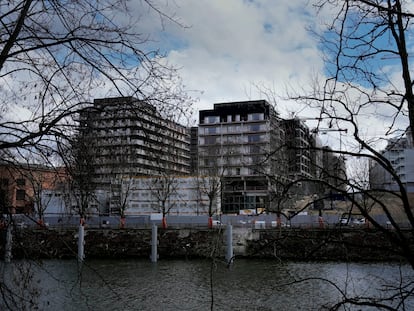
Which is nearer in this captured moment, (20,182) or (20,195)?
(20,182)

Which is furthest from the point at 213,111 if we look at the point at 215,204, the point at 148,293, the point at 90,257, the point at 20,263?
the point at 20,263

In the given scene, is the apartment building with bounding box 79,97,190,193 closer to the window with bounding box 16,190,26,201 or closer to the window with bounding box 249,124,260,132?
the window with bounding box 16,190,26,201

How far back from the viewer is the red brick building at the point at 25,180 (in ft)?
14.6

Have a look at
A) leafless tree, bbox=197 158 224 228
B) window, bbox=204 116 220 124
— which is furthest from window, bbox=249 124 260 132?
leafless tree, bbox=197 158 224 228

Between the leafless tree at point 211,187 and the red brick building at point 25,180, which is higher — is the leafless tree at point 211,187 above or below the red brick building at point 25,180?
above

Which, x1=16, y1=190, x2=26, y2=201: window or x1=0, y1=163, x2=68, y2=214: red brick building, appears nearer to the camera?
x1=0, y1=163, x2=68, y2=214: red brick building

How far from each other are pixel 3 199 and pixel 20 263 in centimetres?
79

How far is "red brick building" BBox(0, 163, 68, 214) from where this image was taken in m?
4.46

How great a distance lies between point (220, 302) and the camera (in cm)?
1445

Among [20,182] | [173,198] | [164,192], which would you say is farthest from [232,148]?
[20,182]

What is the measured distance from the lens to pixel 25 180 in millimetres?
4688

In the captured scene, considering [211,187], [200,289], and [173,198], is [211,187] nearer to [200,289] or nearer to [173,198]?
[173,198]

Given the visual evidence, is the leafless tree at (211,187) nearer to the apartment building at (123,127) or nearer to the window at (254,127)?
the window at (254,127)

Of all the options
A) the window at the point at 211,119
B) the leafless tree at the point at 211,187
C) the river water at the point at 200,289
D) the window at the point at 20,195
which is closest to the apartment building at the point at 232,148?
the window at the point at 211,119
